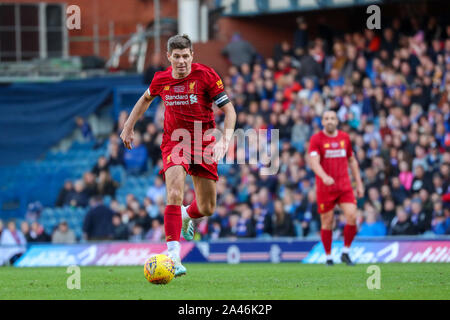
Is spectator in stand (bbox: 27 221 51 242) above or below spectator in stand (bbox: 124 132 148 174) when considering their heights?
below

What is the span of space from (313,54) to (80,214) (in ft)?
24.7

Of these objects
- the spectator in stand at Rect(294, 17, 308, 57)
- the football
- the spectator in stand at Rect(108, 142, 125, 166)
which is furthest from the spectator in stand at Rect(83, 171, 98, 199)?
the football

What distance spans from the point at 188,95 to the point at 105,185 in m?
13.5

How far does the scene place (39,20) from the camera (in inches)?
1177

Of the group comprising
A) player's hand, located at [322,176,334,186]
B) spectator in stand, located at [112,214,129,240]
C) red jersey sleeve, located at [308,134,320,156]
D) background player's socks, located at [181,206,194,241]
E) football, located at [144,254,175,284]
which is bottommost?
spectator in stand, located at [112,214,129,240]

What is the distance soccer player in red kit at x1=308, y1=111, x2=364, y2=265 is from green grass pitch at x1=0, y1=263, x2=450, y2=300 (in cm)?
193

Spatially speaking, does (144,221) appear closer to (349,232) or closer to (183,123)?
(349,232)

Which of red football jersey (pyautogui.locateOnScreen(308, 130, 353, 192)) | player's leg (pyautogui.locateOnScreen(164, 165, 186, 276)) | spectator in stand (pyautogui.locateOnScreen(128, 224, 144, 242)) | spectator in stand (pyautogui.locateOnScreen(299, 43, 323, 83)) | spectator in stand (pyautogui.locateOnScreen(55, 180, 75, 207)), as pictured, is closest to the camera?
player's leg (pyautogui.locateOnScreen(164, 165, 186, 276))

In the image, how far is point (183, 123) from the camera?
35.1ft

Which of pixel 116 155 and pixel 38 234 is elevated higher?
pixel 116 155

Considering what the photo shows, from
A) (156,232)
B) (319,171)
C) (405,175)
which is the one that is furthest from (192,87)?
(156,232)

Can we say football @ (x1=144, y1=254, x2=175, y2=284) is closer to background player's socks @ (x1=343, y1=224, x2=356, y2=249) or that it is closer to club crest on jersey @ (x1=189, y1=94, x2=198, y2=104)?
club crest on jersey @ (x1=189, y1=94, x2=198, y2=104)

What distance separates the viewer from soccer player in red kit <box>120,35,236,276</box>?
A: 10.4 meters

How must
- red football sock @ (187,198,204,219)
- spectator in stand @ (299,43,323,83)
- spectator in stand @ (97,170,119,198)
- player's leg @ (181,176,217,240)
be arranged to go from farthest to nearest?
1. spectator in stand @ (97,170,119,198)
2. spectator in stand @ (299,43,323,83)
3. red football sock @ (187,198,204,219)
4. player's leg @ (181,176,217,240)
